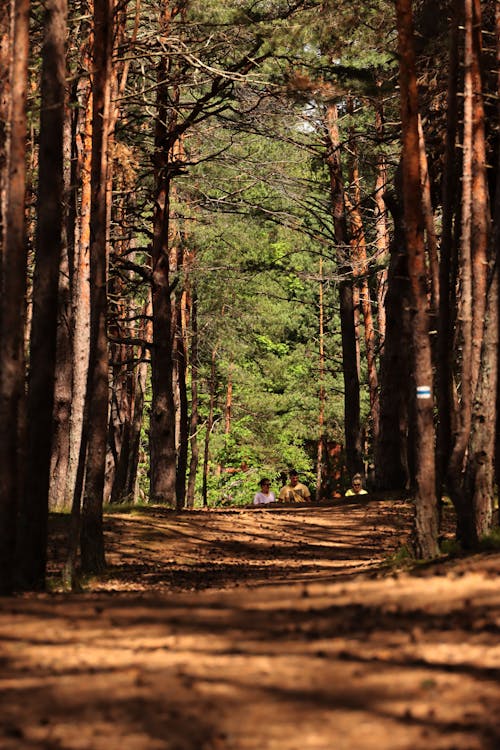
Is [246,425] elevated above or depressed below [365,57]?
below

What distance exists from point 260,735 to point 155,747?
1.73ft

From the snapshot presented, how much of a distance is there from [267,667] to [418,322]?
27.2 feet

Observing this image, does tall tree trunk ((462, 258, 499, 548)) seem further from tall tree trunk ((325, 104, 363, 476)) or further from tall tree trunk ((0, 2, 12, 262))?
tall tree trunk ((325, 104, 363, 476))

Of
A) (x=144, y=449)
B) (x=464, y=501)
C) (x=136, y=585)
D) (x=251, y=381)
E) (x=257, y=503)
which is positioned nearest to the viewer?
(x=464, y=501)

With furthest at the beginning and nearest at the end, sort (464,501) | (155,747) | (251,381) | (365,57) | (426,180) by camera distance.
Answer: (251,381) → (365,57) → (426,180) → (464,501) → (155,747)

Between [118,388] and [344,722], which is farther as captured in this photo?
[118,388]

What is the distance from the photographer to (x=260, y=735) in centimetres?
603

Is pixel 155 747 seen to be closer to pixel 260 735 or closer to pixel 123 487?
pixel 260 735

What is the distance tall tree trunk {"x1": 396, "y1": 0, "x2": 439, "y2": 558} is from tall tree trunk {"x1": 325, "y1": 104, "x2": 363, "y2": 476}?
17.3m

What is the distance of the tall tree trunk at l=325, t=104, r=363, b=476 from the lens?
33531 millimetres

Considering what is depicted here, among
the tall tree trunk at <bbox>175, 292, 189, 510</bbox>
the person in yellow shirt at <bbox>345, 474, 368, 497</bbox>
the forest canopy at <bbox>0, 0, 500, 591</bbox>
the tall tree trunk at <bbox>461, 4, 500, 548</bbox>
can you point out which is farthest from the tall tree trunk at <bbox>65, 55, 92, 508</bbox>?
the tall tree trunk at <bbox>175, 292, 189, 510</bbox>

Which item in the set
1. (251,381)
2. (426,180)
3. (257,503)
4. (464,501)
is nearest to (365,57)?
(426,180)

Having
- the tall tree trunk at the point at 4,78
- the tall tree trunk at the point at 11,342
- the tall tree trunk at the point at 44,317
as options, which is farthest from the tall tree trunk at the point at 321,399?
the tall tree trunk at the point at 11,342

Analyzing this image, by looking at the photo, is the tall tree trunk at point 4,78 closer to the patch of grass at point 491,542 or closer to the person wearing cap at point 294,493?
the patch of grass at point 491,542
